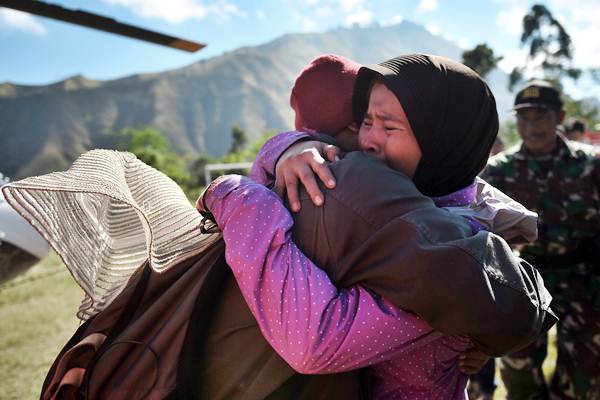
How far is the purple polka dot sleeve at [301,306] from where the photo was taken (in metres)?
0.91

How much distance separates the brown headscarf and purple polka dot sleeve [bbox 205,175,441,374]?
511 mm

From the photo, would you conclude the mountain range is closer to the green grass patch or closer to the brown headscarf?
the green grass patch

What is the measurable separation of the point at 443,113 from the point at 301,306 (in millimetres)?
748

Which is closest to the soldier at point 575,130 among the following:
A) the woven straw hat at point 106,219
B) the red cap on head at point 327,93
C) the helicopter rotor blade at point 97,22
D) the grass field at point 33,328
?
the grass field at point 33,328

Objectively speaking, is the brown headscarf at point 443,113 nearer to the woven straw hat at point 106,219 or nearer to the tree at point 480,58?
the woven straw hat at point 106,219

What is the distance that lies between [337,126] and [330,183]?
59 centimetres

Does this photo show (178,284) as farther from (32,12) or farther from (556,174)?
(556,174)

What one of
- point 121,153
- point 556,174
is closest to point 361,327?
point 121,153

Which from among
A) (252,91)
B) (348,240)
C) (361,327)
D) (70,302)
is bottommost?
(252,91)

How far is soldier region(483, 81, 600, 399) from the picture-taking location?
3.44 m

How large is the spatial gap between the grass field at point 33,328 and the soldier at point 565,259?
728 millimetres

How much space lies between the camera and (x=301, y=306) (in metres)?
0.91

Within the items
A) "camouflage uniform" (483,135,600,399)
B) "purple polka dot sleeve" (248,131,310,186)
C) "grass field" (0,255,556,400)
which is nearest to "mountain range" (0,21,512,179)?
"grass field" (0,255,556,400)

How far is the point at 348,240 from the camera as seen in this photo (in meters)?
0.98
